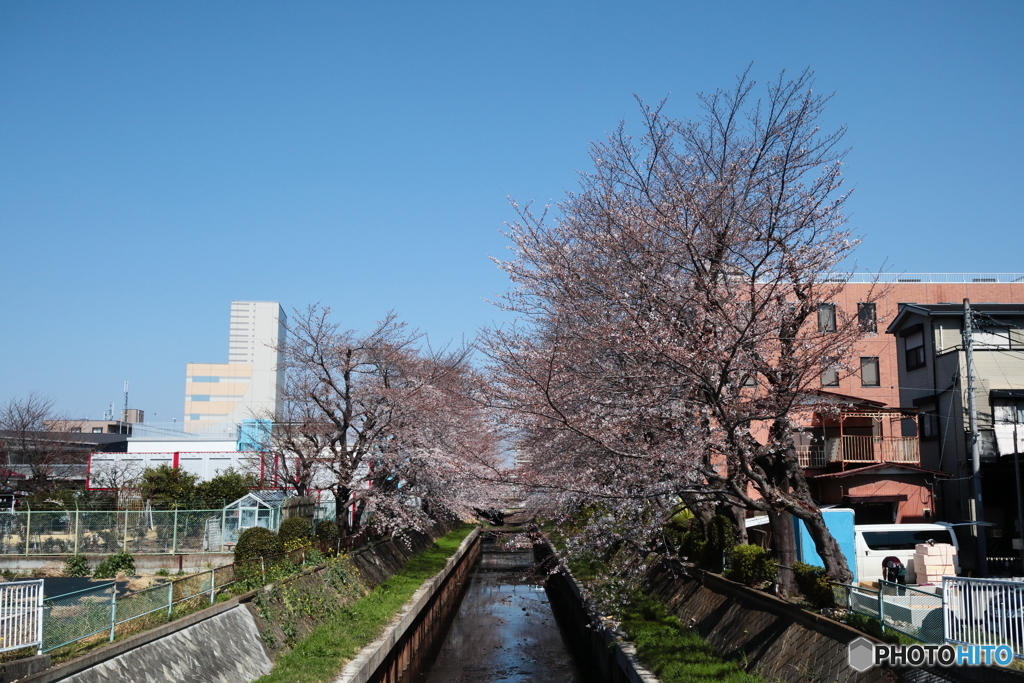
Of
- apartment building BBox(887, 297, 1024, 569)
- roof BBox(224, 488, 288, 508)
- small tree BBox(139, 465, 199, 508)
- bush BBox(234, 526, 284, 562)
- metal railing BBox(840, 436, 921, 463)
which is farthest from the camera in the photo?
small tree BBox(139, 465, 199, 508)

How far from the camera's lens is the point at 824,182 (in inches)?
478

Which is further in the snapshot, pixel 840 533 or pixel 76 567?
pixel 76 567

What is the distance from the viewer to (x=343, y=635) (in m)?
15.5

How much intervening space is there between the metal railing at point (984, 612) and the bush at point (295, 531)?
51.5ft

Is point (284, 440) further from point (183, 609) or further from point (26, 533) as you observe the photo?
point (183, 609)

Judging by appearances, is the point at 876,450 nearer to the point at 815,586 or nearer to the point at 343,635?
the point at 815,586

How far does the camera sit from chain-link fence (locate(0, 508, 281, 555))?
81.9 feet

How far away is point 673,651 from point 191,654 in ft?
24.7

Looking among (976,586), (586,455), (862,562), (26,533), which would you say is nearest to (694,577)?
(862,562)

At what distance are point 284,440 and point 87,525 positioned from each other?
6.72 metres

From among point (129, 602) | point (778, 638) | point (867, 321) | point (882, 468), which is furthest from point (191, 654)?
point (882, 468)

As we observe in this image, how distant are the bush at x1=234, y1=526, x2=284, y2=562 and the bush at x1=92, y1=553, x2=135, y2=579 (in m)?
6.62

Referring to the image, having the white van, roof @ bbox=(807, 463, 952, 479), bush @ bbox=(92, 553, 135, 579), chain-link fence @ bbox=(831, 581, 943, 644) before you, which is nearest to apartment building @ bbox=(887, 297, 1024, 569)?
roof @ bbox=(807, 463, 952, 479)

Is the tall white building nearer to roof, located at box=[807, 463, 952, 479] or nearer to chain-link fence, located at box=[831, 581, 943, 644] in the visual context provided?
roof, located at box=[807, 463, 952, 479]
